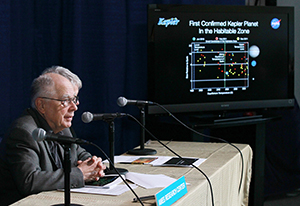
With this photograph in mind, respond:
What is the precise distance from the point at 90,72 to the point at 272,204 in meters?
1.93

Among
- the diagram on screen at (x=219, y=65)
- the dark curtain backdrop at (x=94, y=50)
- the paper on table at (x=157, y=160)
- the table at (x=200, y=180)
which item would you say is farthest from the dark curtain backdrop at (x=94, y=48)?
the paper on table at (x=157, y=160)

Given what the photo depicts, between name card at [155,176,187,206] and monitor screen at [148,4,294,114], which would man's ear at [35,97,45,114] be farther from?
monitor screen at [148,4,294,114]

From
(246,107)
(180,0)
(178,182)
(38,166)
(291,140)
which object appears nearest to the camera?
(178,182)

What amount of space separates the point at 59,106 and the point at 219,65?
1693 millimetres

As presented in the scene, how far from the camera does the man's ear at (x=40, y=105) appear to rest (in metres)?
1.95

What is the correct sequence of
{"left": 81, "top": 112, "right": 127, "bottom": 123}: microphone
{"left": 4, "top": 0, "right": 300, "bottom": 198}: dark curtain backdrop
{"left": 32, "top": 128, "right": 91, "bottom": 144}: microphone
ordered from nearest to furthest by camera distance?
{"left": 32, "top": 128, "right": 91, "bottom": 144}: microphone < {"left": 81, "top": 112, "right": 127, "bottom": 123}: microphone < {"left": 4, "top": 0, "right": 300, "bottom": 198}: dark curtain backdrop

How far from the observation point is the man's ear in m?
1.95

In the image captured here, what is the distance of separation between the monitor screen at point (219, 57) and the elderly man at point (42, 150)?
126cm

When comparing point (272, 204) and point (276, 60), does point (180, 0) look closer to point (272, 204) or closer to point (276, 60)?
point (276, 60)

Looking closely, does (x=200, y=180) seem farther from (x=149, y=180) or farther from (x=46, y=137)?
(x=46, y=137)

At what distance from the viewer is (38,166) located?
1743 mm

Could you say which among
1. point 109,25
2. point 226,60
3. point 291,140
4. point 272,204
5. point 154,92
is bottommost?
point 272,204

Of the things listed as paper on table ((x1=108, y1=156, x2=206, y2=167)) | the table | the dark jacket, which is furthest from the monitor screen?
the dark jacket

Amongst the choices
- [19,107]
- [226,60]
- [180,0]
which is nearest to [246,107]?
[226,60]
